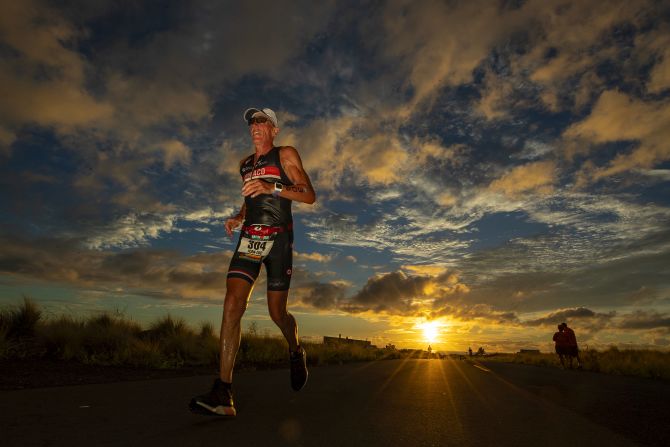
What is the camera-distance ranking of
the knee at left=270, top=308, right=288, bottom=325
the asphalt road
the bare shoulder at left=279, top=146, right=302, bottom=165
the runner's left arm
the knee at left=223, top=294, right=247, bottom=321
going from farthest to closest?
the knee at left=270, top=308, right=288, bottom=325 → the bare shoulder at left=279, top=146, right=302, bottom=165 → the runner's left arm → the knee at left=223, top=294, right=247, bottom=321 → the asphalt road

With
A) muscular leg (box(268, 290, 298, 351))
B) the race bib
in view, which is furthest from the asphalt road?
the race bib

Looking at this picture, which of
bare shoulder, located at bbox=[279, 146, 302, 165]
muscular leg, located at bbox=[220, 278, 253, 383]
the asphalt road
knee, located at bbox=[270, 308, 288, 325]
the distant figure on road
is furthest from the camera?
the distant figure on road

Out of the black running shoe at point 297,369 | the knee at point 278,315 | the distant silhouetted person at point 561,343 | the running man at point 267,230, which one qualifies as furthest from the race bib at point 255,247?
the distant silhouetted person at point 561,343

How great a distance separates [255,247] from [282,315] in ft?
2.82

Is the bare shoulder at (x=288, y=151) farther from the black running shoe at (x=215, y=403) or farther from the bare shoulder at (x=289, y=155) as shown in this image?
the black running shoe at (x=215, y=403)

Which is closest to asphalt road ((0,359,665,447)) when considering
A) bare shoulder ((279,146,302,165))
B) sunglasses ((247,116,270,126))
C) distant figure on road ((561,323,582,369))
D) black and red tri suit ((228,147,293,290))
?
black and red tri suit ((228,147,293,290))

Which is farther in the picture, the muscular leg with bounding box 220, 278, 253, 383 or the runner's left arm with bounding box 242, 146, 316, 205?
the runner's left arm with bounding box 242, 146, 316, 205

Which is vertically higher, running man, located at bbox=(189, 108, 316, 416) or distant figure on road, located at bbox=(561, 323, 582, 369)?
distant figure on road, located at bbox=(561, 323, 582, 369)

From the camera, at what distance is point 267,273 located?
534cm

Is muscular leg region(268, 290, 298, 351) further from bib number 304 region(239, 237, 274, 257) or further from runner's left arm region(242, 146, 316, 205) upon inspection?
runner's left arm region(242, 146, 316, 205)

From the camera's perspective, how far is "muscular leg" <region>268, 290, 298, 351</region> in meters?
5.37

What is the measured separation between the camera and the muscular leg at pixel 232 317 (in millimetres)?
4590

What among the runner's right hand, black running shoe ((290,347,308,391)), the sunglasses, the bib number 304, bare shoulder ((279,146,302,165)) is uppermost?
the sunglasses

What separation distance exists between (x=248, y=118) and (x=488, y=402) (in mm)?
4002
